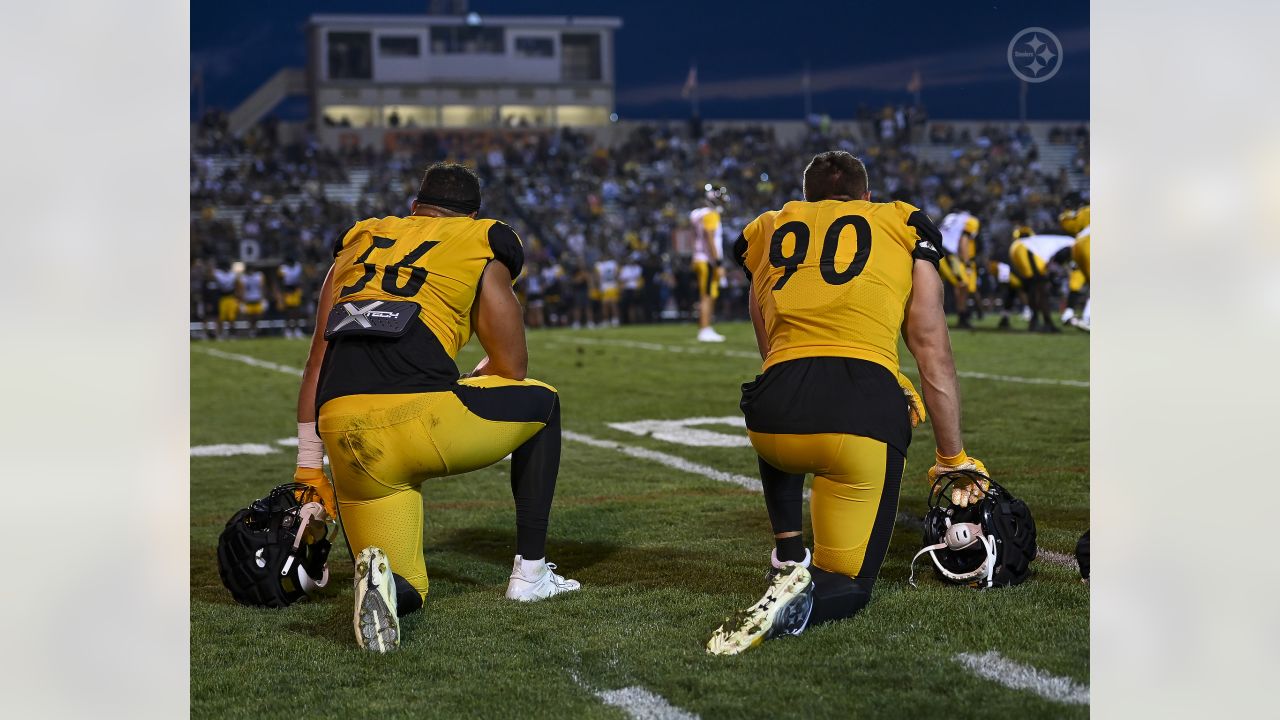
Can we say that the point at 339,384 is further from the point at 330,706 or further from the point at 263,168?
the point at 263,168

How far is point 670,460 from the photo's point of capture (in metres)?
7.34

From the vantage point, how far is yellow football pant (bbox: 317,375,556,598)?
12.7ft

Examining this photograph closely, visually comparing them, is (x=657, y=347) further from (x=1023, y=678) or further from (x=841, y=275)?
(x=1023, y=678)

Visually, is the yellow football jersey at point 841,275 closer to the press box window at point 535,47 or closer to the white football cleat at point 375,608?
the white football cleat at point 375,608

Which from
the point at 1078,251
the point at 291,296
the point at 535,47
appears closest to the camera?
the point at 1078,251

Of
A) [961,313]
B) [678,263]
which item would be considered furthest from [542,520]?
[678,263]

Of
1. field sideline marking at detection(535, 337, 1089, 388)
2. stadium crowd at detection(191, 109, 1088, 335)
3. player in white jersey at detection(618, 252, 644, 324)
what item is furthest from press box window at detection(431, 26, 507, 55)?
field sideline marking at detection(535, 337, 1089, 388)

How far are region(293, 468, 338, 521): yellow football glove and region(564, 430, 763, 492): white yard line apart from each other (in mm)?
2372

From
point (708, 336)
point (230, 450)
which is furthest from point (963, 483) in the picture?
point (708, 336)

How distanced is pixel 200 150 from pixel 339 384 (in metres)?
34.5

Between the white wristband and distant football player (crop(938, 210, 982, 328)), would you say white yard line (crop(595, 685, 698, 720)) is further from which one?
distant football player (crop(938, 210, 982, 328))

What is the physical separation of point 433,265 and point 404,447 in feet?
1.92

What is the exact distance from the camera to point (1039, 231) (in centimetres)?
3175

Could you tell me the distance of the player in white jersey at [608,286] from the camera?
24897mm
